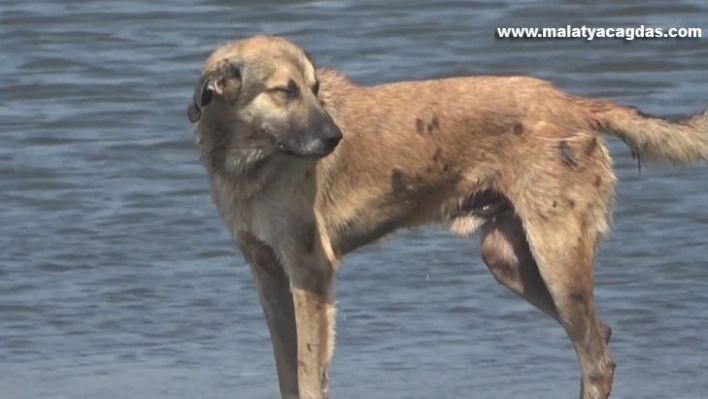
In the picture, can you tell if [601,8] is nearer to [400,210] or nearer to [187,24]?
[187,24]

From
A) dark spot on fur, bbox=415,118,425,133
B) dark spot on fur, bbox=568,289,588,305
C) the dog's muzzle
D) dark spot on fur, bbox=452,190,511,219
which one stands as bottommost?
dark spot on fur, bbox=568,289,588,305

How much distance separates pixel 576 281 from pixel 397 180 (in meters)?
0.79

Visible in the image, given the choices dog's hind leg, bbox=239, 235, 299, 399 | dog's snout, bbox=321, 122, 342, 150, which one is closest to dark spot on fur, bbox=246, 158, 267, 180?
dog's hind leg, bbox=239, 235, 299, 399

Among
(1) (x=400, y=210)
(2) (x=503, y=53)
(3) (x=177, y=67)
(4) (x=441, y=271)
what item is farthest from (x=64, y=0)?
(1) (x=400, y=210)

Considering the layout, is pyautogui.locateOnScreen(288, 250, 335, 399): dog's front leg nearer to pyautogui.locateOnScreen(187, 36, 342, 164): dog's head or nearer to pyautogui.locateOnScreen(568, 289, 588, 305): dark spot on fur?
pyautogui.locateOnScreen(187, 36, 342, 164): dog's head

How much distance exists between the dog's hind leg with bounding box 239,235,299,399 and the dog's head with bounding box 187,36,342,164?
1.42ft

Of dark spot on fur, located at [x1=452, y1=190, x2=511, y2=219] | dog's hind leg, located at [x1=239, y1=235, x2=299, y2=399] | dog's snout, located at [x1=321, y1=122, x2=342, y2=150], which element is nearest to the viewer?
dog's snout, located at [x1=321, y1=122, x2=342, y2=150]

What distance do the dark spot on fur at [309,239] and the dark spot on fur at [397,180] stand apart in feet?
1.48

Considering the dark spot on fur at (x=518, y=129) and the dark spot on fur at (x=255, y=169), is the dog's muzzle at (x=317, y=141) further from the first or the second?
the dark spot on fur at (x=518, y=129)

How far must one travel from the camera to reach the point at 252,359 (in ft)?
27.5

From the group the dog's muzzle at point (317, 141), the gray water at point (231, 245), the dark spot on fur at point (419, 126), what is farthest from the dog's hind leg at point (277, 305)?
the dark spot on fur at point (419, 126)

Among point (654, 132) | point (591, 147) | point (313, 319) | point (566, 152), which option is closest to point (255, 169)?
point (313, 319)

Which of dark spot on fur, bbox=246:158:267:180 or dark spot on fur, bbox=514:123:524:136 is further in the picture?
dark spot on fur, bbox=514:123:524:136

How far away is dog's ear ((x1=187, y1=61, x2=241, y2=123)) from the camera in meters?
6.95
